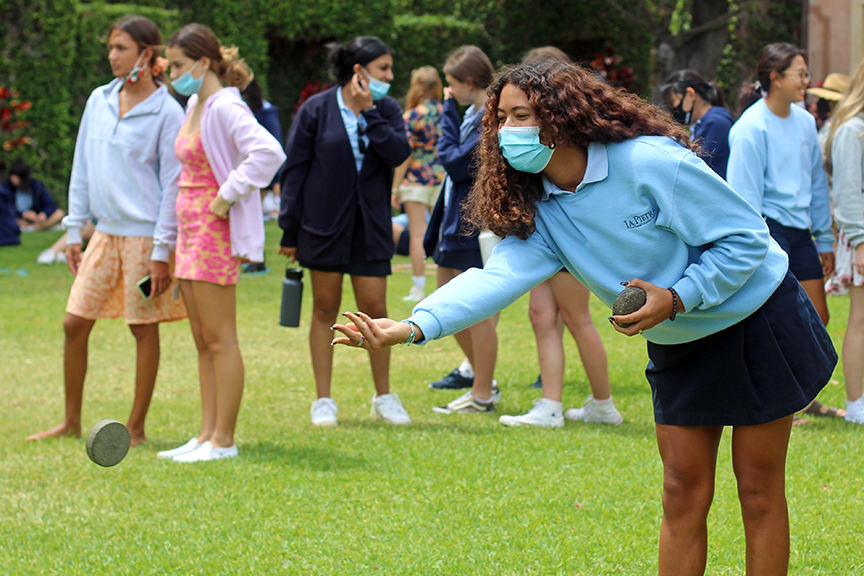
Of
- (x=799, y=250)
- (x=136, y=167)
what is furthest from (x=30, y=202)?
(x=799, y=250)

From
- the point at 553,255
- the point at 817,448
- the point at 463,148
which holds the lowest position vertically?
the point at 817,448

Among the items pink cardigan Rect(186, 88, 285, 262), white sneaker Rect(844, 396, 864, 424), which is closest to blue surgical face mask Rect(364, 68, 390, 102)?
pink cardigan Rect(186, 88, 285, 262)

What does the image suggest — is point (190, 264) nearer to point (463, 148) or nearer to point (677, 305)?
point (463, 148)

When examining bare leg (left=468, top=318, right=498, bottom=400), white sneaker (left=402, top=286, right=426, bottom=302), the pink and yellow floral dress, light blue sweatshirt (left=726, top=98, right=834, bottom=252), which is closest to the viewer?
the pink and yellow floral dress

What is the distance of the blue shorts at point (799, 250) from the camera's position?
4.96 meters

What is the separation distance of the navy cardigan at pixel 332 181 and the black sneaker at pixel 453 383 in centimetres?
135

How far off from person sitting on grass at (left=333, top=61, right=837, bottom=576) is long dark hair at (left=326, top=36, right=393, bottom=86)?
279 centimetres

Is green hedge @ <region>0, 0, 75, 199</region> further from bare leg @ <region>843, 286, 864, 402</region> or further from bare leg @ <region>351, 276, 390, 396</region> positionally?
bare leg @ <region>843, 286, 864, 402</region>

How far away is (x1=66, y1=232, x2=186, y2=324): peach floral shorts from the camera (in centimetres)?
514

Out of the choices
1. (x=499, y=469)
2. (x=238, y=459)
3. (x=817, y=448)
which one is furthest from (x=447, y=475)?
(x=817, y=448)

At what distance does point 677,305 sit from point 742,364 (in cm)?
33

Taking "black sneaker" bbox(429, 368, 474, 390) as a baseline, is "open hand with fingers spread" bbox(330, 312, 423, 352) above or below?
above

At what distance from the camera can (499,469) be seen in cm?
451

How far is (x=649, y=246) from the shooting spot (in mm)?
2508
